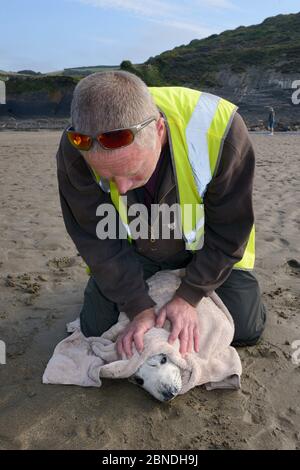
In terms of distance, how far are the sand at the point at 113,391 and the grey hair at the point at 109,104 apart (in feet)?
3.97

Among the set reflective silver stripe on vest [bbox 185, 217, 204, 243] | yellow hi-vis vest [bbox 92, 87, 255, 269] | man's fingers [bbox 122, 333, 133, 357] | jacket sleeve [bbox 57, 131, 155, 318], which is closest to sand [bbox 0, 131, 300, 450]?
man's fingers [bbox 122, 333, 133, 357]

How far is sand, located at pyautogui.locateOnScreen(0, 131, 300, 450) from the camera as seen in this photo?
2094mm

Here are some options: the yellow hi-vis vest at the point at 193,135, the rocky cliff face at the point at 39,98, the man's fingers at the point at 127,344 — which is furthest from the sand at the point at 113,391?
the rocky cliff face at the point at 39,98

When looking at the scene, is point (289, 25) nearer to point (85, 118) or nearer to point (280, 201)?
point (280, 201)

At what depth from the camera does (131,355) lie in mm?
2369

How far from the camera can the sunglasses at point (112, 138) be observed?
1.85 meters

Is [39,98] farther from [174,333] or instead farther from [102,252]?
[174,333]

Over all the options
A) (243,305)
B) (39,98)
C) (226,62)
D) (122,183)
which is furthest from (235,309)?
(226,62)

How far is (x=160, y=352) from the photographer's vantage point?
232cm

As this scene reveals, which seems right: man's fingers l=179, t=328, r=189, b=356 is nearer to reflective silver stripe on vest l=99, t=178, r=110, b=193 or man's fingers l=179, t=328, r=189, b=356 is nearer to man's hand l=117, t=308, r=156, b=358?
man's hand l=117, t=308, r=156, b=358

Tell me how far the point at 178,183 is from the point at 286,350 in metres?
1.13

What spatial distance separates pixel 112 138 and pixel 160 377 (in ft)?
3.54

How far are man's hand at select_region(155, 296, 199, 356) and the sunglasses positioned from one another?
3.11 feet

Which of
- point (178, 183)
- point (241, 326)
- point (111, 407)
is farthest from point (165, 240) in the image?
point (111, 407)
